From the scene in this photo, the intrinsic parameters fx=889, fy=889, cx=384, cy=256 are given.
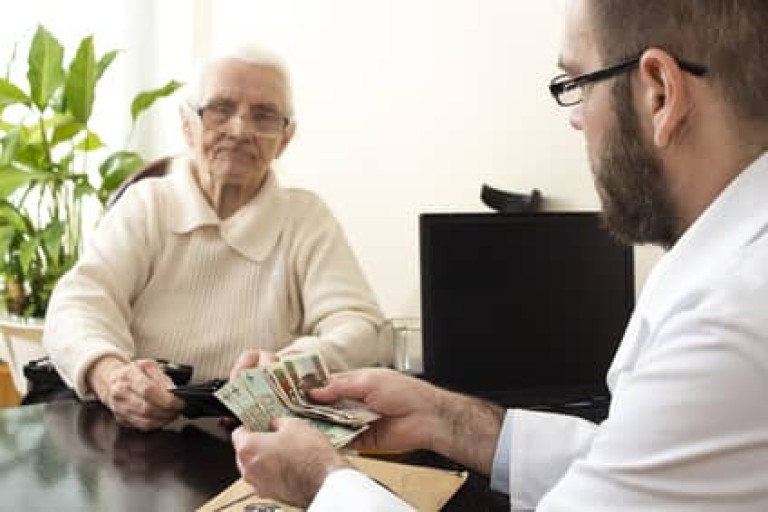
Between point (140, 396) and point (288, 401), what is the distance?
356 mm

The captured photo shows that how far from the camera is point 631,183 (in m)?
0.97

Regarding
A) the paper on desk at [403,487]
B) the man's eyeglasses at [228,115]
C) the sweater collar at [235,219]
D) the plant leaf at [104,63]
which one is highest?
the plant leaf at [104,63]

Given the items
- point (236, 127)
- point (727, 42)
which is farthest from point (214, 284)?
point (727, 42)

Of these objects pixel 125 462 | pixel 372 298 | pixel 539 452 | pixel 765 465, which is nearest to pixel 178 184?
pixel 372 298

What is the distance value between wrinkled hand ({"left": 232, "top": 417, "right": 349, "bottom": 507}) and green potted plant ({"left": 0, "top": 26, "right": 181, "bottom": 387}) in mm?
1781

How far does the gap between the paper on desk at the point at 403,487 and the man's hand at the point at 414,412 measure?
0.04 metres

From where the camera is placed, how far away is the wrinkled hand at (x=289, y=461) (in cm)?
103

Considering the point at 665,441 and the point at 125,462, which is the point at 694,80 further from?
the point at 125,462

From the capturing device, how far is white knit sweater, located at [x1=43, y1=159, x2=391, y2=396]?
A: 1862mm

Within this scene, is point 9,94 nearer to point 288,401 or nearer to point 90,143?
point 90,143

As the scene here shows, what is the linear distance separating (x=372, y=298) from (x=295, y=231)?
0.23 m

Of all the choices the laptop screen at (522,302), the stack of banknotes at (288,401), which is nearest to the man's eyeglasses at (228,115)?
the laptop screen at (522,302)

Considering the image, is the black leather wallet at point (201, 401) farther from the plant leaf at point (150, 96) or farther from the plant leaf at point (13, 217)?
the plant leaf at point (150, 96)

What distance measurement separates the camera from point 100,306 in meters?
1.82
